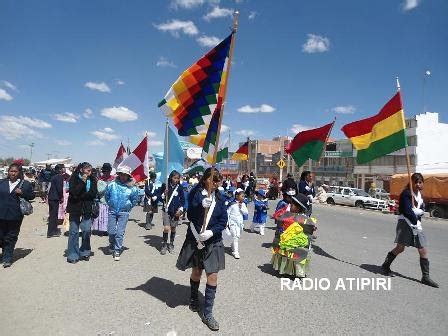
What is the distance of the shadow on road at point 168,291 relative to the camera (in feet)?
16.1

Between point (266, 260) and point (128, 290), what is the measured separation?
3.24 metres

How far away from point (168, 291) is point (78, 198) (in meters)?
2.86

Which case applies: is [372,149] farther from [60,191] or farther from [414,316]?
[60,191]

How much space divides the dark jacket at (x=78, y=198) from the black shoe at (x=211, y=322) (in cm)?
385

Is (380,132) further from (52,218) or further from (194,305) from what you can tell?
(52,218)

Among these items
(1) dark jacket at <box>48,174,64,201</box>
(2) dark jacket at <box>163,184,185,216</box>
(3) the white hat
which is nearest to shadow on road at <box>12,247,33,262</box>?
(1) dark jacket at <box>48,174,64,201</box>

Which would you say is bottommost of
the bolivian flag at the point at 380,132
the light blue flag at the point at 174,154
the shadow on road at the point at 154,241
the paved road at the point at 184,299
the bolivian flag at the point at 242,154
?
the paved road at the point at 184,299

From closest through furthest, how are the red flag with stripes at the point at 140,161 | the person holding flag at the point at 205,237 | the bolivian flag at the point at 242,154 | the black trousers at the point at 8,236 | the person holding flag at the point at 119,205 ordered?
1. the person holding flag at the point at 205,237
2. the black trousers at the point at 8,236
3. the person holding flag at the point at 119,205
4. the red flag with stripes at the point at 140,161
5. the bolivian flag at the point at 242,154

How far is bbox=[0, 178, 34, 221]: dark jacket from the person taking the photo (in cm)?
639

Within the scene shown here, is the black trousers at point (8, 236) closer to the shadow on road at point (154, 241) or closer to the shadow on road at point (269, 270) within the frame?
the shadow on road at point (154, 241)

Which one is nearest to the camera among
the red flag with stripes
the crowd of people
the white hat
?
the crowd of people

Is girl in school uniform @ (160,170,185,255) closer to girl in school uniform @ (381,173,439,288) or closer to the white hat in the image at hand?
the white hat

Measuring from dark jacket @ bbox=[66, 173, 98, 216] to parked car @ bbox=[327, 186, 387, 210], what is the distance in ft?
78.0

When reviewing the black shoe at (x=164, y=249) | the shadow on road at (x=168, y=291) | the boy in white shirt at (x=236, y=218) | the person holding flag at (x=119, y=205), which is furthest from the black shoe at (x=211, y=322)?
the black shoe at (x=164, y=249)
